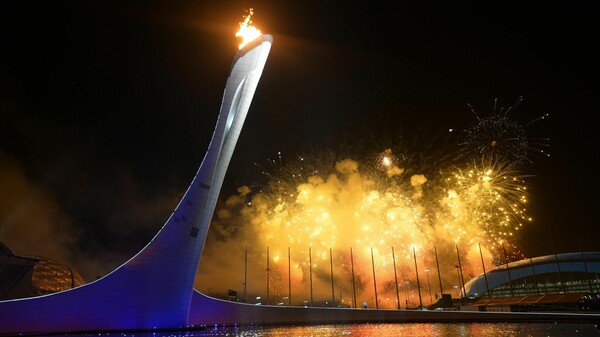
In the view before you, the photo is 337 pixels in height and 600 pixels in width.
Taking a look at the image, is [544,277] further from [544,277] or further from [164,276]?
[164,276]

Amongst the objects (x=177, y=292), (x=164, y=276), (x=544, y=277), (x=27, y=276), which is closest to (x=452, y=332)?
(x=177, y=292)

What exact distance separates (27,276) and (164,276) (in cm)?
2952

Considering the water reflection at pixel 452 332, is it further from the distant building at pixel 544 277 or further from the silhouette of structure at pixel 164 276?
the distant building at pixel 544 277

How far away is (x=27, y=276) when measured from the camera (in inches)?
1614

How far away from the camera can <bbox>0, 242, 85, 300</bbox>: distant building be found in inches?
1540

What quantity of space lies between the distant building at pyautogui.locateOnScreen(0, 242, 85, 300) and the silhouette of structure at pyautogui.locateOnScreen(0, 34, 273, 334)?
24.8 m

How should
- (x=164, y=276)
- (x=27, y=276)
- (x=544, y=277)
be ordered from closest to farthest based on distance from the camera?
(x=164, y=276), (x=27, y=276), (x=544, y=277)

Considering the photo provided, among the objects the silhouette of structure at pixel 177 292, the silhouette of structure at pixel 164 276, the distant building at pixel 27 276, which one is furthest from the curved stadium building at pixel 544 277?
the distant building at pixel 27 276

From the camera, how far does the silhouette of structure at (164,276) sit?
20.6 meters

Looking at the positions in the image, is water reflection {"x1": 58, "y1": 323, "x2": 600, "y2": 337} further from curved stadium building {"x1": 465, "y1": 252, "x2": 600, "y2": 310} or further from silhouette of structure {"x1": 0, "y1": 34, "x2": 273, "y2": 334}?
curved stadium building {"x1": 465, "y1": 252, "x2": 600, "y2": 310}

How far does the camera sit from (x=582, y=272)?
60.4m

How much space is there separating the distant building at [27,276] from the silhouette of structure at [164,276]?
24808mm

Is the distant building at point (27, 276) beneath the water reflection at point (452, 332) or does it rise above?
above

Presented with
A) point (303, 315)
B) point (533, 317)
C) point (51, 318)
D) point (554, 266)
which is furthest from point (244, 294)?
point (554, 266)
